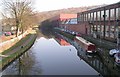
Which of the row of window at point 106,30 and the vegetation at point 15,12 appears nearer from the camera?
the row of window at point 106,30

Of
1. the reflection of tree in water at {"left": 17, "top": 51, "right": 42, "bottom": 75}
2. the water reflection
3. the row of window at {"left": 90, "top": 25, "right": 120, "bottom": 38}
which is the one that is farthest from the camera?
the row of window at {"left": 90, "top": 25, "right": 120, "bottom": 38}

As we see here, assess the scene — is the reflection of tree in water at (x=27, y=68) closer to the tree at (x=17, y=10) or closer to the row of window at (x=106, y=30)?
the row of window at (x=106, y=30)

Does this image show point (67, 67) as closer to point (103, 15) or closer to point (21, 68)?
point (21, 68)

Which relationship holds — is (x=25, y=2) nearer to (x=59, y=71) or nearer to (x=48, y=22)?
(x=59, y=71)

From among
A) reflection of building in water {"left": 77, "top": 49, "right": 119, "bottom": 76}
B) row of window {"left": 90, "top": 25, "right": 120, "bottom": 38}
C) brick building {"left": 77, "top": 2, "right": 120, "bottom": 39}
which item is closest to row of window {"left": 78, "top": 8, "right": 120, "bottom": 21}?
brick building {"left": 77, "top": 2, "right": 120, "bottom": 39}

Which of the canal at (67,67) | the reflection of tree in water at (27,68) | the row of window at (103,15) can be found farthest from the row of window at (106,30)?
the reflection of tree in water at (27,68)

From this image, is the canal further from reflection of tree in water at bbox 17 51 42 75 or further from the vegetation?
the vegetation

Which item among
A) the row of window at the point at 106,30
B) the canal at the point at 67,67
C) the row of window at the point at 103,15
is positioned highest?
the row of window at the point at 103,15

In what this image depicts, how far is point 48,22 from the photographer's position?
14175cm

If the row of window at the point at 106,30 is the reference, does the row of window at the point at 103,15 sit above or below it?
above

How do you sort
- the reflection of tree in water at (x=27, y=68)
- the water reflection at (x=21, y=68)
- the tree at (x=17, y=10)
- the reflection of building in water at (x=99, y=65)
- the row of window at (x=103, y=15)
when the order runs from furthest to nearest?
the tree at (x=17, y=10) < the row of window at (x=103, y=15) < the reflection of tree in water at (x=27, y=68) < the water reflection at (x=21, y=68) < the reflection of building in water at (x=99, y=65)

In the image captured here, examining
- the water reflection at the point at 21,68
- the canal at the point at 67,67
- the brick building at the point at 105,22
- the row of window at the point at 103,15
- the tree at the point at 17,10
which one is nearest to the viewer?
the water reflection at the point at 21,68

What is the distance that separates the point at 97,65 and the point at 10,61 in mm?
10373

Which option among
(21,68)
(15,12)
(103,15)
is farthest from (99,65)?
(15,12)
